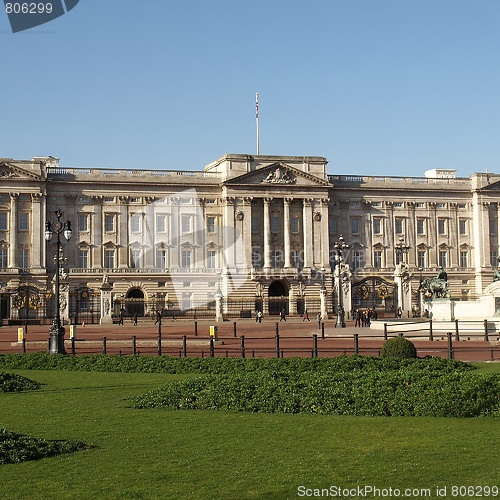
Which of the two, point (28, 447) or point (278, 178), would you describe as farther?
point (278, 178)

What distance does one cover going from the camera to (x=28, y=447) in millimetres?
14320

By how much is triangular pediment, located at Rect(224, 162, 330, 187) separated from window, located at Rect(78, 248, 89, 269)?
59.3 ft

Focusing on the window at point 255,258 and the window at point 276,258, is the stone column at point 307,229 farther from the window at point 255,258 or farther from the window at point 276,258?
the window at point 255,258

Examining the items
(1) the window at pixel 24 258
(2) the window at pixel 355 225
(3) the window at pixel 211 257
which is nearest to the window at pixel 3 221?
(1) the window at pixel 24 258

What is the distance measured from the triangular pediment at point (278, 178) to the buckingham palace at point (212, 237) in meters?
0.13

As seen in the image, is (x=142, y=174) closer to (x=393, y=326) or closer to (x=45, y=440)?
(x=393, y=326)

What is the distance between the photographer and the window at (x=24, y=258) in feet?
306

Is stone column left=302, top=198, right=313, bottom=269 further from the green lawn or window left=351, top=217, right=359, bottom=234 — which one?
the green lawn

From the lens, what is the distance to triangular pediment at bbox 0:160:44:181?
92.7 metres

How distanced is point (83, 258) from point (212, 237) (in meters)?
15.2

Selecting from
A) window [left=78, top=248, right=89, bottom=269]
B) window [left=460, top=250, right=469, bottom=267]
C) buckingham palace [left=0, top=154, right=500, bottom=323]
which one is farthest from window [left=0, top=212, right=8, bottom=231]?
window [left=460, top=250, right=469, bottom=267]

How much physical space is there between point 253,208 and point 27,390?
77580 millimetres

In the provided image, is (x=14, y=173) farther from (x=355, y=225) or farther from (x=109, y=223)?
(x=355, y=225)

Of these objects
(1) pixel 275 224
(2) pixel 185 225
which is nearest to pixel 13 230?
(2) pixel 185 225
